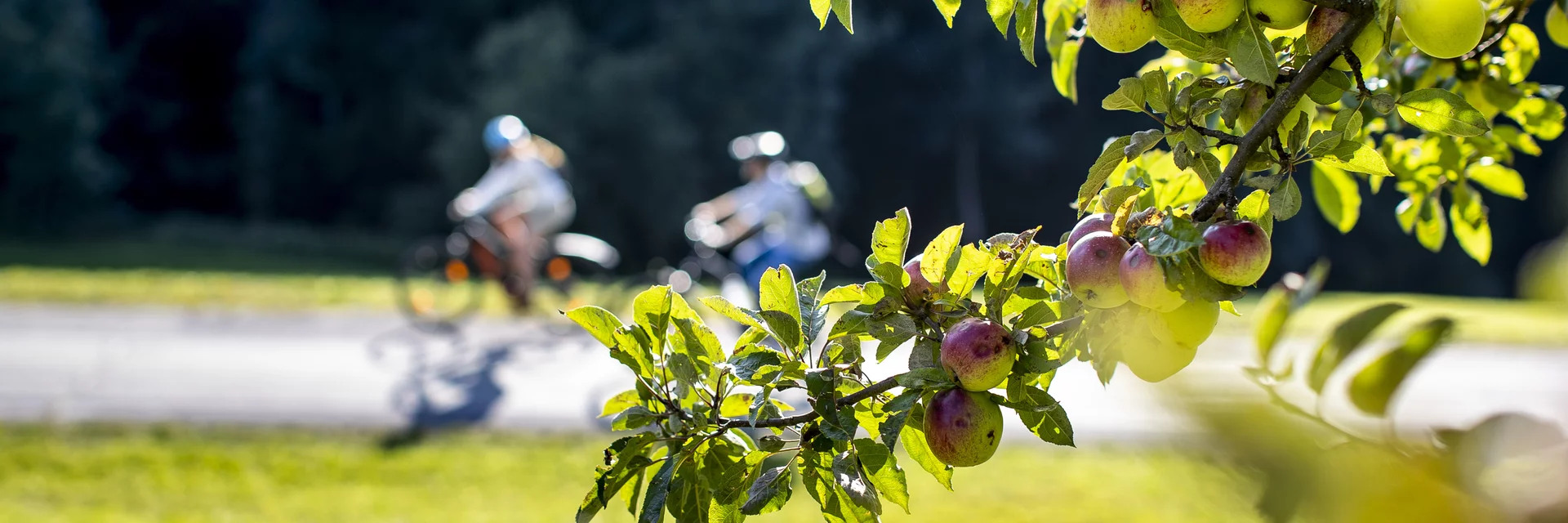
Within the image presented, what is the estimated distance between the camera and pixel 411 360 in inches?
293

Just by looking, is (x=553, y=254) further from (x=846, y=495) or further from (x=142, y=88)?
(x=142, y=88)

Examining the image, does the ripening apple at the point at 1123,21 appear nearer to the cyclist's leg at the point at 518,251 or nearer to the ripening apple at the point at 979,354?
the ripening apple at the point at 979,354

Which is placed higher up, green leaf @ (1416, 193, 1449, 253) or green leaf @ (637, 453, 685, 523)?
green leaf @ (637, 453, 685, 523)

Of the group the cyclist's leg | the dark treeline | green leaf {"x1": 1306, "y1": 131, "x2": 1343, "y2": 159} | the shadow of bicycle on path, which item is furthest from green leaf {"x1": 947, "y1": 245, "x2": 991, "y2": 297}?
the dark treeline

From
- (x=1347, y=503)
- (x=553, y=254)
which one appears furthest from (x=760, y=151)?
(x=1347, y=503)

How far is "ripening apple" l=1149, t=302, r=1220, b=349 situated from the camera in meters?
0.76

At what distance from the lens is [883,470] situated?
890 mm

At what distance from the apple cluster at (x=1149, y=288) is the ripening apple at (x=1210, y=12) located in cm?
14

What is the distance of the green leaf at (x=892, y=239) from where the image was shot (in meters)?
0.88

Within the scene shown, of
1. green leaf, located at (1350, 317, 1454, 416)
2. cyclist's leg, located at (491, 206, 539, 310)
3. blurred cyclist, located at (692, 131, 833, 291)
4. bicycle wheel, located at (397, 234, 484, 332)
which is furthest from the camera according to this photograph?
cyclist's leg, located at (491, 206, 539, 310)

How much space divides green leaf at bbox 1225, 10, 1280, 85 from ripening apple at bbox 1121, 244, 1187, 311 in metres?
0.15

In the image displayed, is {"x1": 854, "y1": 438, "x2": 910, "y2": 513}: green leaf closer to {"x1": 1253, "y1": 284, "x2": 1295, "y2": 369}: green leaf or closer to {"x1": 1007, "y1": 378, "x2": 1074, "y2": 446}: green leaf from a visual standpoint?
{"x1": 1007, "y1": 378, "x2": 1074, "y2": 446}: green leaf

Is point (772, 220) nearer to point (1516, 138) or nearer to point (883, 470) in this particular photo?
point (1516, 138)

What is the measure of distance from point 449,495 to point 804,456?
404 cm
